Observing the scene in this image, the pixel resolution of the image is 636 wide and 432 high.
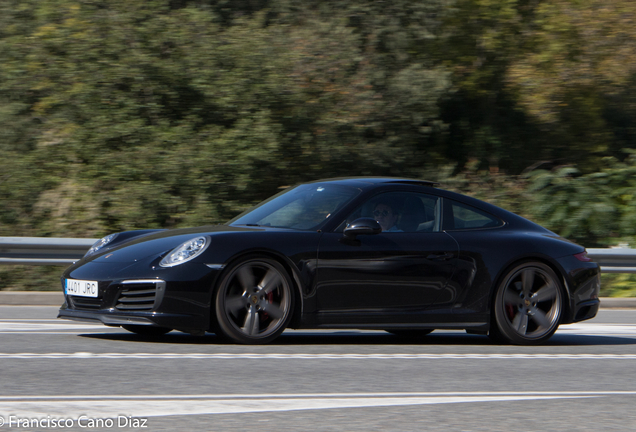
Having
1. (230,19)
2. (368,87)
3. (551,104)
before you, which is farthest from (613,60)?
(230,19)

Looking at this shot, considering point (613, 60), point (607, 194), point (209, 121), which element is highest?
point (613, 60)

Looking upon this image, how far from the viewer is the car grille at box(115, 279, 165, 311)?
6.55m

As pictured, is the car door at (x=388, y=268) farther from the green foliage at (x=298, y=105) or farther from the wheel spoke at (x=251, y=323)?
the green foliage at (x=298, y=105)

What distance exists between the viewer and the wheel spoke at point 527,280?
7.71 m

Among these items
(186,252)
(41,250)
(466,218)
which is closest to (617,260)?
(466,218)

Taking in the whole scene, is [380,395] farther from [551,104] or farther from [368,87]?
[551,104]

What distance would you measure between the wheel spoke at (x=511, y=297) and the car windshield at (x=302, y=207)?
1536 millimetres

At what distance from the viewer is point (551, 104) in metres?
17.5

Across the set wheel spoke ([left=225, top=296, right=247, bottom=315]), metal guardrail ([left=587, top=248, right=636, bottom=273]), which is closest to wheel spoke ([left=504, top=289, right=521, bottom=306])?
wheel spoke ([left=225, top=296, right=247, bottom=315])

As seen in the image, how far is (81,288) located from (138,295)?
52cm

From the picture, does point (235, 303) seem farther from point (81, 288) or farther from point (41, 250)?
point (41, 250)

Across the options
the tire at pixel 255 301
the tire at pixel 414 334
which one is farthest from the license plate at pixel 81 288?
the tire at pixel 414 334

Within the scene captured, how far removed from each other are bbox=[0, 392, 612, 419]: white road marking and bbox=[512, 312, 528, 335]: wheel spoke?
7.64 ft

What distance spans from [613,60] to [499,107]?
9.13 feet
